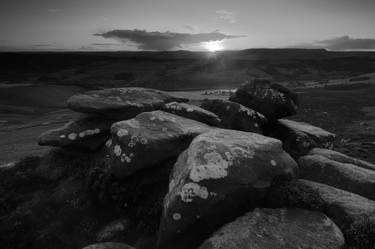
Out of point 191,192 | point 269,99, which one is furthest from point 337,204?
point 269,99

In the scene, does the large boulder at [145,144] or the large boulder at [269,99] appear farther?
the large boulder at [269,99]

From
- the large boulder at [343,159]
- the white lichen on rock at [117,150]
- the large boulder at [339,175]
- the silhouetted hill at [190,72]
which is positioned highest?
the white lichen on rock at [117,150]

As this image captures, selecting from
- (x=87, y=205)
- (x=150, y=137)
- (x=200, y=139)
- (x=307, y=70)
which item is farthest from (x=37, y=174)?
(x=307, y=70)

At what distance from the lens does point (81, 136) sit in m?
16.0

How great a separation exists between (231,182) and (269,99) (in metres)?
10.3

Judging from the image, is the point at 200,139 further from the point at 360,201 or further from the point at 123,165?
the point at 360,201

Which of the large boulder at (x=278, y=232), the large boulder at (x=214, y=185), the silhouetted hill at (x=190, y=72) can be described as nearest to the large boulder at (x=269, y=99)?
the large boulder at (x=214, y=185)

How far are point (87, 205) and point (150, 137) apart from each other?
4.42 meters

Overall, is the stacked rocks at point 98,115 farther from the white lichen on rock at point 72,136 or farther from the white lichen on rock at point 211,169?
the white lichen on rock at point 211,169

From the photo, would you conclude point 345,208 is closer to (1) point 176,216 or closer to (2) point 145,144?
(1) point 176,216

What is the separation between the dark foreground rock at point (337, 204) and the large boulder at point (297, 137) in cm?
620

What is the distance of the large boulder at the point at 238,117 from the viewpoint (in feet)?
53.0

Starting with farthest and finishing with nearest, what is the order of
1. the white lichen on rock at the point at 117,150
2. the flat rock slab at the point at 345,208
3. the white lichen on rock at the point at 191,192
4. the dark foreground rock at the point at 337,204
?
the white lichen on rock at the point at 117,150, the white lichen on rock at the point at 191,192, the flat rock slab at the point at 345,208, the dark foreground rock at the point at 337,204

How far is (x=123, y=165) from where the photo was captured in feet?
40.9
